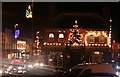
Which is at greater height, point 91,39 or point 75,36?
A: point 75,36

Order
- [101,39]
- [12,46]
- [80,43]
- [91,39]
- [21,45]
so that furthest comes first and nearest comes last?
[21,45], [12,46], [91,39], [101,39], [80,43]

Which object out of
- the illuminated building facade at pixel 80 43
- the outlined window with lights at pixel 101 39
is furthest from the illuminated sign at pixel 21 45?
the outlined window with lights at pixel 101 39

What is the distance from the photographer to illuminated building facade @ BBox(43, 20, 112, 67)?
125ft

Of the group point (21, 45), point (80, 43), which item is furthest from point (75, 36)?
point (21, 45)

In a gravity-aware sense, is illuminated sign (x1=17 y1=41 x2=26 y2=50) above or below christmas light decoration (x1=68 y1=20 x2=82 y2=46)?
below

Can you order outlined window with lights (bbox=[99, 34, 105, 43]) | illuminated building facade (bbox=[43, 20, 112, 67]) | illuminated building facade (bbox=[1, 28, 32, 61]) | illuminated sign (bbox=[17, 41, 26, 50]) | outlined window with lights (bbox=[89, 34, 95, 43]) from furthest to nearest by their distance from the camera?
1. illuminated sign (bbox=[17, 41, 26, 50])
2. illuminated building facade (bbox=[1, 28, 32, 61])
3. outlined window with lights (bbox=[89, 34, 95, 43])
4. outlined window with lights (bbox=[99, 34, 105, 43])
5. illuminated building facade (bbox=[43, 20, 112, 67])

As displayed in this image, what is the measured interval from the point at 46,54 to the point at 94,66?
26.8 m

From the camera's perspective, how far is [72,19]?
48000 millimetres

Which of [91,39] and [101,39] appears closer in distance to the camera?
[101,39]

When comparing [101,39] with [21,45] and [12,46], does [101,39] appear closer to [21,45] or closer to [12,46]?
[12,46]

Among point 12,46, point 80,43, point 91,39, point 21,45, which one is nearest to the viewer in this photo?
point 80,43

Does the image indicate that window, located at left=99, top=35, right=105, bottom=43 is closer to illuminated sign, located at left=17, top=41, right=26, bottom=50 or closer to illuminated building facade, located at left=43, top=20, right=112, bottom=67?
illuminated building facade, located at left=43, top=20, right=112, bottom=67

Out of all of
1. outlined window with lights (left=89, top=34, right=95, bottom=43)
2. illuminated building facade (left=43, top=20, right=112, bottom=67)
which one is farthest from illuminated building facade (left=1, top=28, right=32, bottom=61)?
outlined window with lights (left=89, top=34, right=95, bottom=43)

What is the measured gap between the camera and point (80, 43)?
4056 cm
